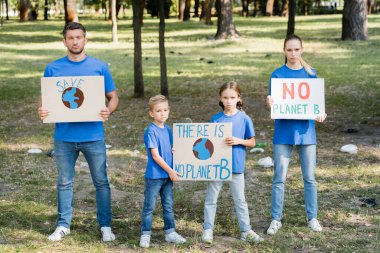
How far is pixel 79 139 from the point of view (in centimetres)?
541

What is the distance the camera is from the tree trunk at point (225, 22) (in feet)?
82.6

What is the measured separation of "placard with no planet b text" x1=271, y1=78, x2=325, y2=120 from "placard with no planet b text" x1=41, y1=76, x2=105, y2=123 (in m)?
1.53

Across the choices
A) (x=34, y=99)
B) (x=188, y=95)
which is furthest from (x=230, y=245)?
(x=34, y=99)

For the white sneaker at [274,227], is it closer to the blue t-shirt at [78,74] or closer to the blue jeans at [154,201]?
the blue jeans at [154,201]

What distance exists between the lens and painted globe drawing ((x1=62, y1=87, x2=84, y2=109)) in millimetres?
5445

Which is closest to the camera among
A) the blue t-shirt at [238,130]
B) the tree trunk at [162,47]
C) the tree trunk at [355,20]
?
the blue t-shirt at [238,130]

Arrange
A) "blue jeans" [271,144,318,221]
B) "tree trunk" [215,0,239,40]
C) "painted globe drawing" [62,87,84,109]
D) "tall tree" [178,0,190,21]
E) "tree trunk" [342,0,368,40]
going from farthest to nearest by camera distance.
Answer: "tall tree" [178,0,190,21] → "tree trunk" [215,0,239,40] → "tree trunk" [342,0,368,40] → "blue jeans" [271,144,318,221] → "painted globe drawing" [62,87,84,109]

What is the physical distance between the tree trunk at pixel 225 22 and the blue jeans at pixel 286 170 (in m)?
19.9

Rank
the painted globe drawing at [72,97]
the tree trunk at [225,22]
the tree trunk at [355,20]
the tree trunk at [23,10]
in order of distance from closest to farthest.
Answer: the painted globe drawing at [72,97] → the tree trunk at [355,20] → the tree trunk at [225,22] → the tree trunk at [23,10]

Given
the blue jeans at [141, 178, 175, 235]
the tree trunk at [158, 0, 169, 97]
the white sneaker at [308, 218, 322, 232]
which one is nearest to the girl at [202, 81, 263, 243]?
the blue jeans at [141, 178, 175, 235]

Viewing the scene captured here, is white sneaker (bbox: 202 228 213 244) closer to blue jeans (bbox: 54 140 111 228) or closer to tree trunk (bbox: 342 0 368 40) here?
blue jeans (bbox: 54 140 111 228)

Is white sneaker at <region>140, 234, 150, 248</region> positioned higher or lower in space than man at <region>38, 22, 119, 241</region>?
lower

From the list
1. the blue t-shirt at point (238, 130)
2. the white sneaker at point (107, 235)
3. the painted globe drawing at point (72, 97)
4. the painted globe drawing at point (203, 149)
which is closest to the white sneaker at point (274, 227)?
the blue t-shirt at point (238, 130)

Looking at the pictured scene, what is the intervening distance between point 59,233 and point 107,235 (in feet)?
1.37
